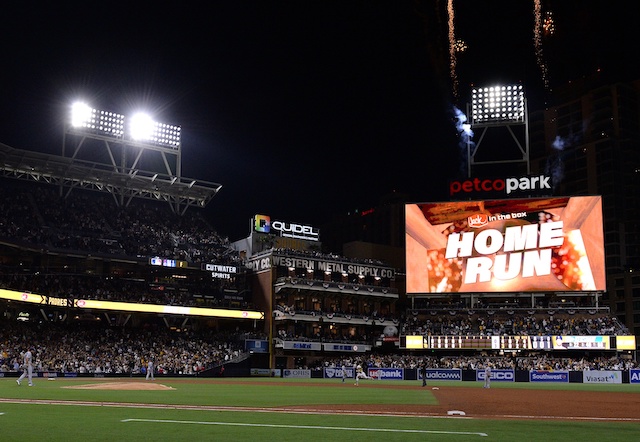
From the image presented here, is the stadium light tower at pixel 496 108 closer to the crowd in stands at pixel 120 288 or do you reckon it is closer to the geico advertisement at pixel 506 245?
the geico advertisement at pixel 506 245

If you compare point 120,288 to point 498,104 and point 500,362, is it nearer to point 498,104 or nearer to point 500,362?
point 500,362

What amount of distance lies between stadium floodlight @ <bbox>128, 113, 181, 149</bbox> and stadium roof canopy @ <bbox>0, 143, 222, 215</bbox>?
13.2ft

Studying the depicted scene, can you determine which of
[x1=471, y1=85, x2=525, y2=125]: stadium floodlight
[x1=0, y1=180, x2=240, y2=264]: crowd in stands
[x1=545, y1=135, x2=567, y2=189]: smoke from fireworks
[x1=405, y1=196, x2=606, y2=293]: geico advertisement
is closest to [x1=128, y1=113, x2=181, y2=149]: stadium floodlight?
[x1=0, y1=180, x2=240, y2=264]: crowd in stands

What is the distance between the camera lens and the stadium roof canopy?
2763 inches

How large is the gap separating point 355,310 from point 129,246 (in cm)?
3194

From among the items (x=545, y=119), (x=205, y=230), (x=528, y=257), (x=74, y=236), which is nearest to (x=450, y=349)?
(x=528, y=257)

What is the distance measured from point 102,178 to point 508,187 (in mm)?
46371

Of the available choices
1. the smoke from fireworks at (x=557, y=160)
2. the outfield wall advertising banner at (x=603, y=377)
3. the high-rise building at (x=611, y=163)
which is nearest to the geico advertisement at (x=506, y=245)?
the outfield wall advertising banner at (x=603, y=377)

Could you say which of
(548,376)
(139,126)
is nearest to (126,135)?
(139,126)

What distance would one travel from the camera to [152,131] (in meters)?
78.5

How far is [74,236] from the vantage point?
6875 centimetres

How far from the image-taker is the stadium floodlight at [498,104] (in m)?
80.2

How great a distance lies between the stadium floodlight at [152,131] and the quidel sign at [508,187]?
3479 centimetres

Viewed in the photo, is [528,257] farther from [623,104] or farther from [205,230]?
[623,104]
